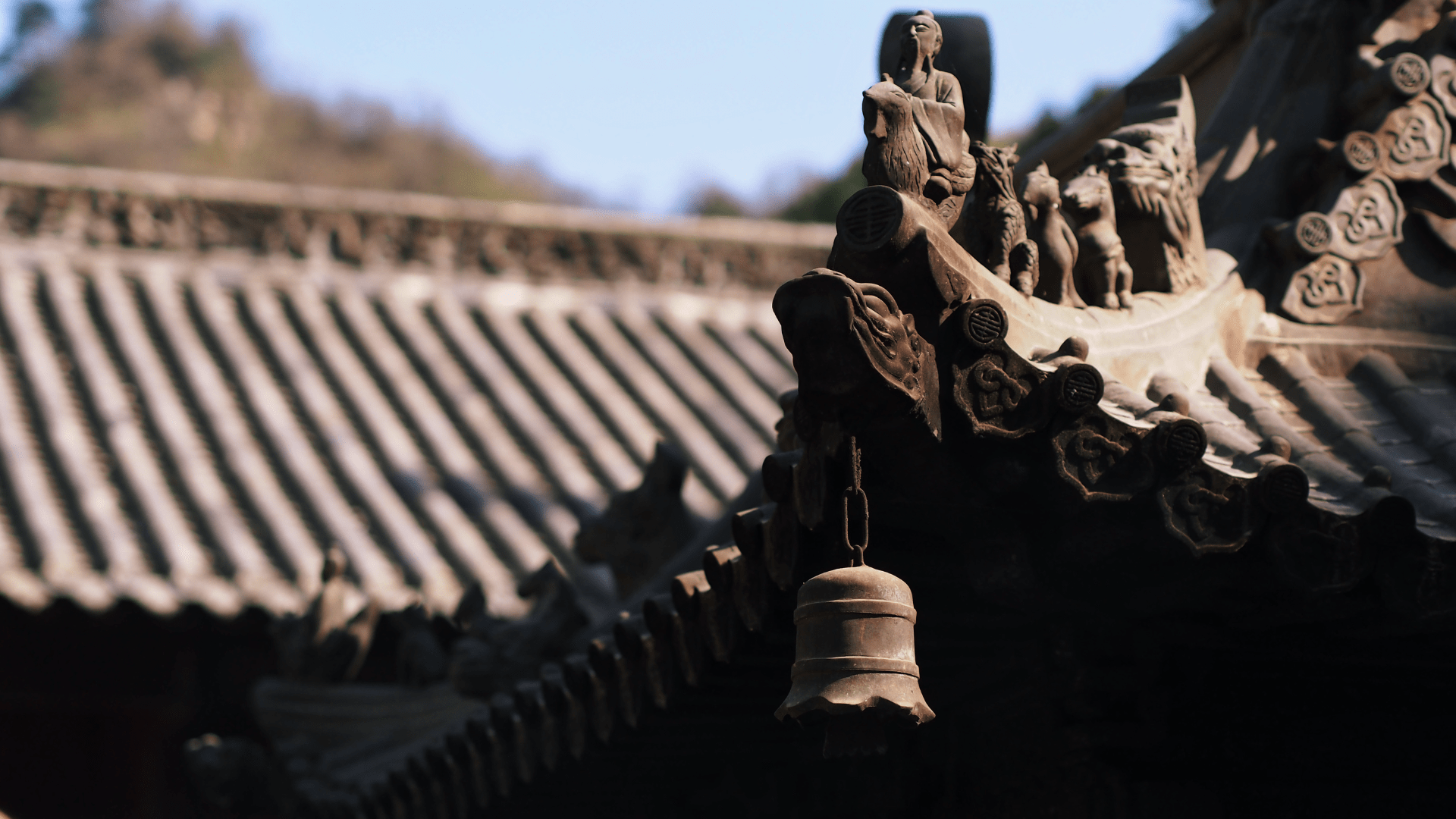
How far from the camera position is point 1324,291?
3.71 meters

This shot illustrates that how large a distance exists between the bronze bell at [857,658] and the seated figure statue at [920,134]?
542 mm

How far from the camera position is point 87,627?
8.29 m

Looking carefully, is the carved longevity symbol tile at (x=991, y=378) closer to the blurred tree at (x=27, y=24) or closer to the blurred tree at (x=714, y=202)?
the blurred tree at (x=714, y=202)

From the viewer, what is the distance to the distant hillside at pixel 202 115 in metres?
41.6

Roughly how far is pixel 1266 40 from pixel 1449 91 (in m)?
0.53

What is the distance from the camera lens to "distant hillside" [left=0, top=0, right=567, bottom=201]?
136 ft

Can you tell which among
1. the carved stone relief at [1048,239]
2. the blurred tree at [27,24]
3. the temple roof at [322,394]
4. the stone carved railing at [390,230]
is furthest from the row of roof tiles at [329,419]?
the blurred tree at [27,24]

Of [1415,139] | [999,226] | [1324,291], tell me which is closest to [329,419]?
[1324,291]

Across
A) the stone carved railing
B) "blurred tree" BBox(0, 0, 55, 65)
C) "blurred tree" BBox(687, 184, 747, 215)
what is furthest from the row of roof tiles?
"blurred tree" BBox(0, 0, 55, 65)

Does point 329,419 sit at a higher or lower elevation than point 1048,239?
higher

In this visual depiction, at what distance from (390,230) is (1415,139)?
10066 mm

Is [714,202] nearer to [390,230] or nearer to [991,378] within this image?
[390,230]

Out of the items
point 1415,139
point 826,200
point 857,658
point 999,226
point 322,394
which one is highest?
point 826,200

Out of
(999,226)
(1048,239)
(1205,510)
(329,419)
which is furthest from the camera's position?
(329,419)
